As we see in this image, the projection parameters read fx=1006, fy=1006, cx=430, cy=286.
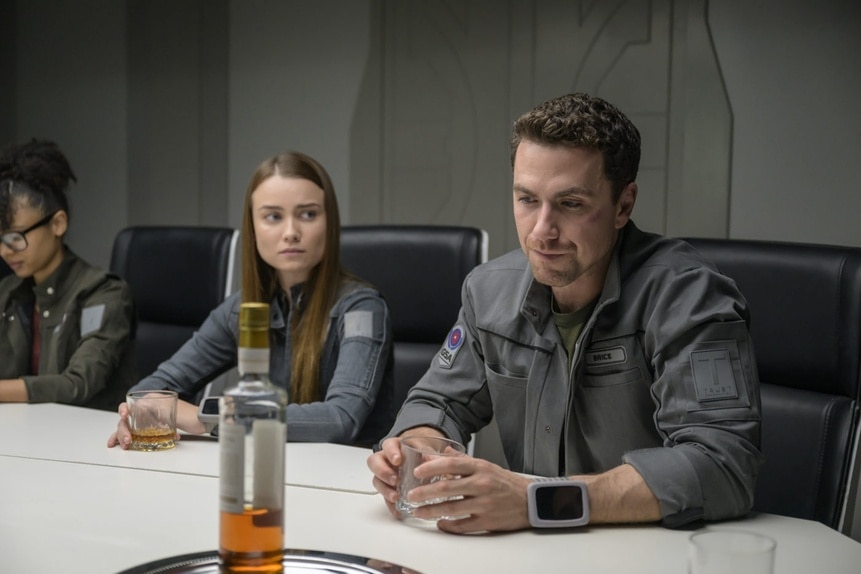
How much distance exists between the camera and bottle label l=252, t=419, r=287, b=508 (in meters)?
0.97

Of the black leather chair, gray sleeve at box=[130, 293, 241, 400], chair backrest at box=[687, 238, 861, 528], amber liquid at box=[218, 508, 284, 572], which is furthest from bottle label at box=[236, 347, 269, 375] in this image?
the black leather chair

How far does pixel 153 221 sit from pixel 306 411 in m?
2.49

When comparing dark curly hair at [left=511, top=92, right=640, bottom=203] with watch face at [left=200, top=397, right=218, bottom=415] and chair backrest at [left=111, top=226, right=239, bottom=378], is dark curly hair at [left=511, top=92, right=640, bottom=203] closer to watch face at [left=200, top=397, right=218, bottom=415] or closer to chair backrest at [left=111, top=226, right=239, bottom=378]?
watch face at [left=200, top=397, right=218, bottom=415]

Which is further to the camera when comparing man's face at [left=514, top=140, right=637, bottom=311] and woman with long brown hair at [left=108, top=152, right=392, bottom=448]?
woman with long brown hair at [left=108, top=152, right=392, bottom=448]

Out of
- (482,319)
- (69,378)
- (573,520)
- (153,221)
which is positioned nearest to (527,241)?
(482,319)

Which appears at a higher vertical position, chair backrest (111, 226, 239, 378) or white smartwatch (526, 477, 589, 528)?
chair backrest (111, 226, 239, 378)

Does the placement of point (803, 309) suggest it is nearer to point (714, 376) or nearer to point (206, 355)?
point (714, 376)

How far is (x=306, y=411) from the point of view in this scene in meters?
1.96

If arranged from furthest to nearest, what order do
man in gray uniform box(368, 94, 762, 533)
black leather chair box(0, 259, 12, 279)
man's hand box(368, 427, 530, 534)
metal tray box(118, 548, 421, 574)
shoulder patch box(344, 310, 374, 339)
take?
black leather chair box(0, 259, 12, 279)
shoulder patch box(344, 310, 374, 339)
man in gray uniform box(368, 94, 762, 533)
man's hand box(368, 427, 530, 534)
metal tray box(118, 548, 421, 574)

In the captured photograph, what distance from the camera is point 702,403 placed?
4.98 ft

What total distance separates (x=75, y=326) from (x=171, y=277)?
0.38 m

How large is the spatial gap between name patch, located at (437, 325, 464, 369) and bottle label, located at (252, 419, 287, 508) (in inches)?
35.9

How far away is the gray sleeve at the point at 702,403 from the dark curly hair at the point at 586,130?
0.77ft

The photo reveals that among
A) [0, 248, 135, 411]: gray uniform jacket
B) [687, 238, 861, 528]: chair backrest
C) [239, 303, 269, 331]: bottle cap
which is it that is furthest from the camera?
[0, 248, 135, 411]: gray uniform jacket
